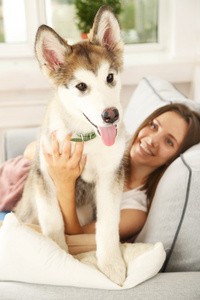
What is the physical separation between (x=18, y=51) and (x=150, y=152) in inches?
78.3

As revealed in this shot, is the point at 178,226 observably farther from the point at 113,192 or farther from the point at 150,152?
the point at 150,152

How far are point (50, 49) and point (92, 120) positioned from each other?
30 centimetres

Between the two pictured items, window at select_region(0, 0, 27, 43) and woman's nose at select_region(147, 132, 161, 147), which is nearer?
woman's nose at select_region(147, 132, 161, 147)

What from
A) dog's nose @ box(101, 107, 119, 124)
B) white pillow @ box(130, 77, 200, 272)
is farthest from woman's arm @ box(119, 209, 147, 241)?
dog's nose @ box(101, 107, 119, 124)

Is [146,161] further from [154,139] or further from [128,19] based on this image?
[128,19]

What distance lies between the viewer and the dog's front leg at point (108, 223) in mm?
1171

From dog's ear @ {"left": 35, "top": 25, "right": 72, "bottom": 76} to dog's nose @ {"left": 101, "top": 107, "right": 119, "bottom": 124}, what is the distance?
0.29m

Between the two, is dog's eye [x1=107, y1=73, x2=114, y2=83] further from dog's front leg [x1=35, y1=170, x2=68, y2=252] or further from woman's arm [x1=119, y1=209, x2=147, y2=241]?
woman's arm [x1=119, y1=209, x2=147, y2=241]

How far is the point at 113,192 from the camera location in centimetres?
125

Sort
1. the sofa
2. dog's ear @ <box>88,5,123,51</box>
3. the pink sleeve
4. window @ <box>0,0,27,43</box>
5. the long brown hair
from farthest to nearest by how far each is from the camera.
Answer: window @ <box>0,0,27,43</box>
the pink sleeve
the long brown hair
dog's ear @ <box>88,5,123,51</box>
the sofa

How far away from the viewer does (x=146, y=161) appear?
160 cm

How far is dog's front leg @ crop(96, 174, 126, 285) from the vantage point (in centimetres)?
117

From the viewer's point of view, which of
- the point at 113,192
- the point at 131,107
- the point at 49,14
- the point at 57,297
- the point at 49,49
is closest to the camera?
the point at 57,297

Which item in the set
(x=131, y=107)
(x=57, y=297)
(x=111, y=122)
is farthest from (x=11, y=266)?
(x=131, y=107)
